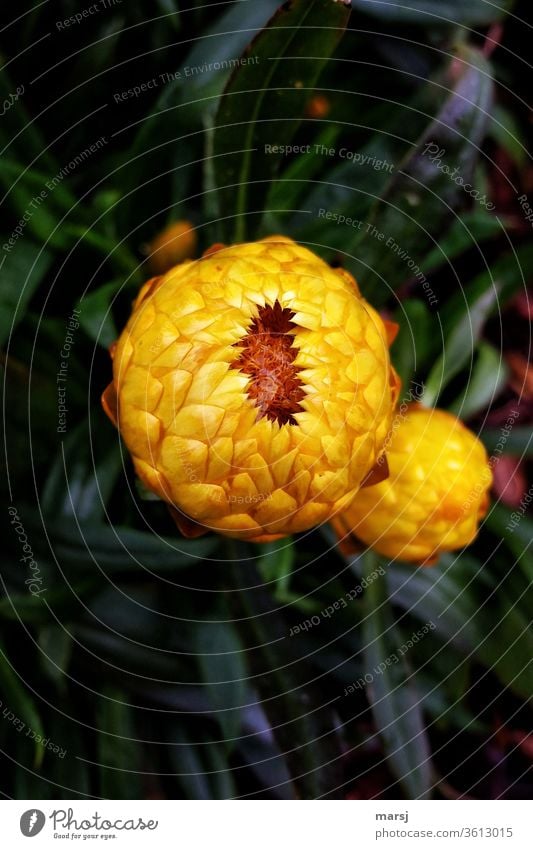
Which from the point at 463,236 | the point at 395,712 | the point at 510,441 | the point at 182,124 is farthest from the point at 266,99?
the point at 395,712

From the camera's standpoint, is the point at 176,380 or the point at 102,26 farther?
the point at 102,26

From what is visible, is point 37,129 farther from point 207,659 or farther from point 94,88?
point 207,659

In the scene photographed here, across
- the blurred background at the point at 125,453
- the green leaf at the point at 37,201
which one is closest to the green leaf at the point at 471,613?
the blurred background at the point at 125,453

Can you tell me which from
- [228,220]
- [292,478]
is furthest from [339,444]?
[228,220]

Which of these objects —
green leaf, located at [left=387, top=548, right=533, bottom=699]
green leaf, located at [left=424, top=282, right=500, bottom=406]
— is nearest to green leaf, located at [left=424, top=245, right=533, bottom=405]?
green leaf, located at [left=424, top=282, right=500, bottom=406]

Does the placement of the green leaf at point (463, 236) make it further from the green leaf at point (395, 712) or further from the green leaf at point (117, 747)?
the green leaf at point (117, 747)
